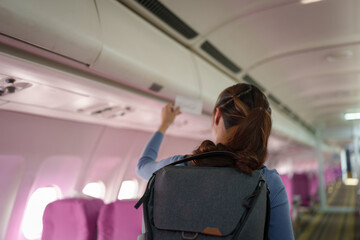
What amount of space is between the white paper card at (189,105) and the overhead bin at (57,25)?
31.9 inches

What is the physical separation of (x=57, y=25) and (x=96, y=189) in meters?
2.76

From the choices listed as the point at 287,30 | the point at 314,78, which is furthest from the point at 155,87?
the point at 314,78

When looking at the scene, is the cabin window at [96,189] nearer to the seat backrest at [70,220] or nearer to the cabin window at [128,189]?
the cabin window at [128,189]

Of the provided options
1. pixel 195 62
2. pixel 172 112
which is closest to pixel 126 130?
pixel 195 62

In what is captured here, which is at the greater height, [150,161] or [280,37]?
[280,37]

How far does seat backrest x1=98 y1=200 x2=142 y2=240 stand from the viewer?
5.19 feet

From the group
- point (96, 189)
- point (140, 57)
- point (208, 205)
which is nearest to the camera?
point (208, 205)

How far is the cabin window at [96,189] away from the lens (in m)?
3.37

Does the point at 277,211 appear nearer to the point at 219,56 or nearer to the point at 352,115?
the point at 219,56

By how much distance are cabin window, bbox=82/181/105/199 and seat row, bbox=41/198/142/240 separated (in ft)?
5.55

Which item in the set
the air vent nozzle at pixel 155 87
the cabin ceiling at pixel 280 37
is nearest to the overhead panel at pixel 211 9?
the cabin ceiling at pixel 280 37

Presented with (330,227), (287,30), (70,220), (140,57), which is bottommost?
(330,227)

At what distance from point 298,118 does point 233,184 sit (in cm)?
772

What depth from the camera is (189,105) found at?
2.16 metres
